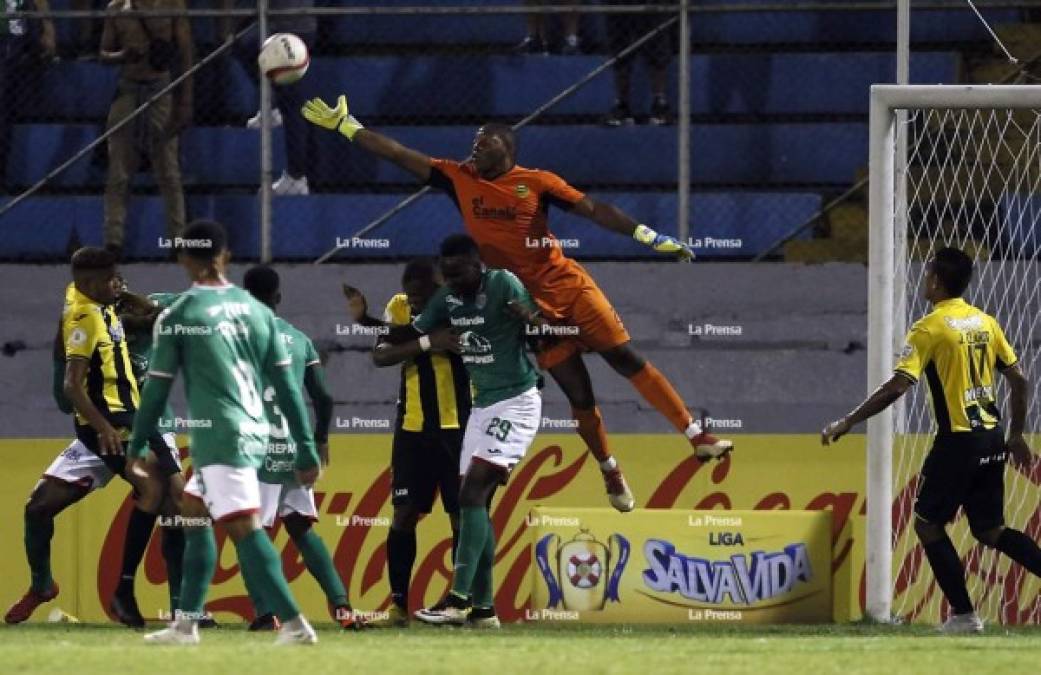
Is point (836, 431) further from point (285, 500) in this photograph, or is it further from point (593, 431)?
point (285, 500)

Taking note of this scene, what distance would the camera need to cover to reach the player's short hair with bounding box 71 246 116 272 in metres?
12.8

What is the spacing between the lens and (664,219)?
50.0ft

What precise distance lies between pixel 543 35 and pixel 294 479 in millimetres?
5273

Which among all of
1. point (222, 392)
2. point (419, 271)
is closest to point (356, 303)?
point (419, 271)

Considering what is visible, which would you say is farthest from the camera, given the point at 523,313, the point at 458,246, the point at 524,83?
the point at 524,83

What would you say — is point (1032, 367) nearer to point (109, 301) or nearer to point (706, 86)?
point (706, 86)

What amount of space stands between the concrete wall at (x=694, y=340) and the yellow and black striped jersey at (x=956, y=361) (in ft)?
6.92

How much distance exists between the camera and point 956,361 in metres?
12.3

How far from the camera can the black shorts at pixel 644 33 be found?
15766 millimetres

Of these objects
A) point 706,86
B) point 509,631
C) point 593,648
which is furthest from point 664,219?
point 593,648

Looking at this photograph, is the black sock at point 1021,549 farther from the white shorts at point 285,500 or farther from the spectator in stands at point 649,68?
the spectator in stands at point 649,68

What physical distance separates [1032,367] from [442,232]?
150 inches

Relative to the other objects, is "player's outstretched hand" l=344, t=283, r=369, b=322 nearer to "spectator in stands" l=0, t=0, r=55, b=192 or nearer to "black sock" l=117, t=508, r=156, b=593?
"black sock" l=117, t=508, r=156, b=593

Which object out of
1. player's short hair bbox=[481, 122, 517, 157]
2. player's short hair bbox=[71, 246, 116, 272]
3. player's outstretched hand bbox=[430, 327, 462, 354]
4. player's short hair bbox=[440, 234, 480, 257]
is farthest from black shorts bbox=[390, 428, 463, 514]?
player's short hair bbox=[71, 246, 116, 272]
